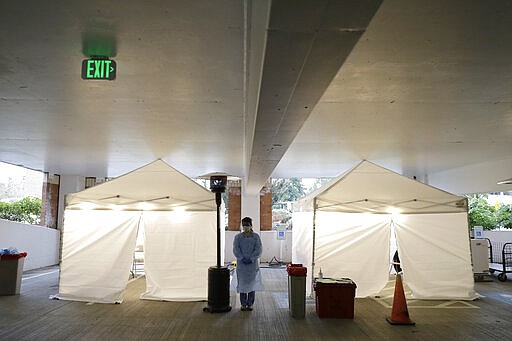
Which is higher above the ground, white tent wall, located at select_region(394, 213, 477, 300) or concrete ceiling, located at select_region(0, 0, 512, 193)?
concrete ceiling, located at select_region(0, 0, 512, 193)

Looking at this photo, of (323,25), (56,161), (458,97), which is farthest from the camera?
(56,161)

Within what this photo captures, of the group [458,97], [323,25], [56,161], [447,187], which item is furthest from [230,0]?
[447,187]

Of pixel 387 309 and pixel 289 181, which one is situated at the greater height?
pixel 289 181

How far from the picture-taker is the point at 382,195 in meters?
7.28

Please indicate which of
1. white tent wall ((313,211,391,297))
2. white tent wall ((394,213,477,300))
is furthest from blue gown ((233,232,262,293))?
white tent wall ((394,213,477,300))

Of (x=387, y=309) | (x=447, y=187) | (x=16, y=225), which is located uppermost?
(x=447, y=187)

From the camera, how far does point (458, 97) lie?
4.73m

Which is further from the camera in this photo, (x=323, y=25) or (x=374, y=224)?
(x=374, y=224)

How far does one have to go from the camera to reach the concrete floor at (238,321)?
486 centimetres

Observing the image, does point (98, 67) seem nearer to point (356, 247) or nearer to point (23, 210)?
point (356, 247)

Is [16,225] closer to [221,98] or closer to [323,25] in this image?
[221,98]

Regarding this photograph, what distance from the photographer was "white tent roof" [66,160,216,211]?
23.0 feet

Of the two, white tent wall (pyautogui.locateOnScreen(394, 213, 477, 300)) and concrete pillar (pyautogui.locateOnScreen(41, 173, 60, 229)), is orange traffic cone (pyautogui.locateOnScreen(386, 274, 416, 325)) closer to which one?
white tent wall (pyautogui.locateOnScreen(394, 213, 477, 300))

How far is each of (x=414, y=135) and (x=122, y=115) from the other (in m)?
4.43
